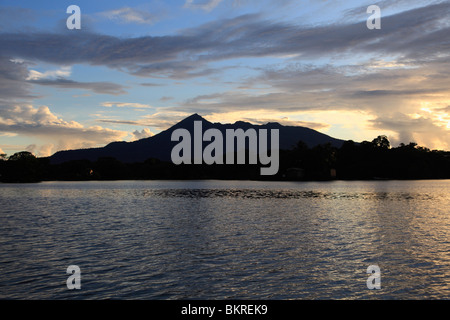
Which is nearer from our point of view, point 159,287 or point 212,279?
point 159,287

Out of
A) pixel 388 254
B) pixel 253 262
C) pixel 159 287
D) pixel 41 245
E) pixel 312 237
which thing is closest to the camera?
pixel 159 287

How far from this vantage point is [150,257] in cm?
2852

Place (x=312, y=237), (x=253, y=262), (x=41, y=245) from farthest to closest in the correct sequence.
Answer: (x=312, y=237), (x=41, y=245), (x=253, y=262)

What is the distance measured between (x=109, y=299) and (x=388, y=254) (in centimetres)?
2140

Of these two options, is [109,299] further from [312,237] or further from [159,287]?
[312,237]

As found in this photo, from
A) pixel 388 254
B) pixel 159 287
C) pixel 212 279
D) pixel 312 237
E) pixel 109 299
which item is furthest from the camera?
pixel 312 237

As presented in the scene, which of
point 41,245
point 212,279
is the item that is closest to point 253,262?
point 212,279

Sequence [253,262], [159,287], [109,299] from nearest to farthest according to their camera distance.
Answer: [109,299], [159,287], [253,262]

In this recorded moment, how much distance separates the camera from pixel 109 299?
19500 millimetres
